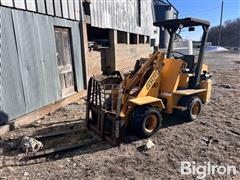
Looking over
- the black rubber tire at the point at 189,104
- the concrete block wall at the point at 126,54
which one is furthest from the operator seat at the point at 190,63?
the concrete block wall at the point at 126,54

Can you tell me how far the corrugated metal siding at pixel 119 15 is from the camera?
9.09m

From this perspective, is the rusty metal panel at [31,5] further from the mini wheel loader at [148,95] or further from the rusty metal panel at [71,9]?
the mini wheel loader at [148,95]

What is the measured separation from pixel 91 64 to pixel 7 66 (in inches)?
172

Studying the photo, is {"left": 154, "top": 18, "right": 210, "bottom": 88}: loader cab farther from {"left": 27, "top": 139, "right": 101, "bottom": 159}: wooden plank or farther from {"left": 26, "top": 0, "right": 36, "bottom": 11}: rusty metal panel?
{"left": 26, "top": 0, "right": 36, "bottom": 11}: rusty metal panel

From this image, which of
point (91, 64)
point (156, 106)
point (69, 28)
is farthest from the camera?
point (91, 64)

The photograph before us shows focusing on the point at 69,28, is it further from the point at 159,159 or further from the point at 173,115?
the point at 159,159

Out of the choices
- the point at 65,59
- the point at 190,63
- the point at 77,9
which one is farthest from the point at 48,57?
the point at 190,63

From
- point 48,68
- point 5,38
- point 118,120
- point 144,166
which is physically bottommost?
point 144,166

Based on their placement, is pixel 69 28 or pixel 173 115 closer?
pixel 173 115

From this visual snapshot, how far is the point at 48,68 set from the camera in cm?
639

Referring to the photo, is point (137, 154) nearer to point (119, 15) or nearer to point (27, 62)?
point (27, 62)

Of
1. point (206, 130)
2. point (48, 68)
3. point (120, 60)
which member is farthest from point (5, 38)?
point (120, 60)

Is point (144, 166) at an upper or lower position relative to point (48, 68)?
lower

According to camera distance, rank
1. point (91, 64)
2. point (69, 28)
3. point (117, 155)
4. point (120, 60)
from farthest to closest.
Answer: point (120, 60) → point (91, 64) → point (69, 28) → point (117, 155)
